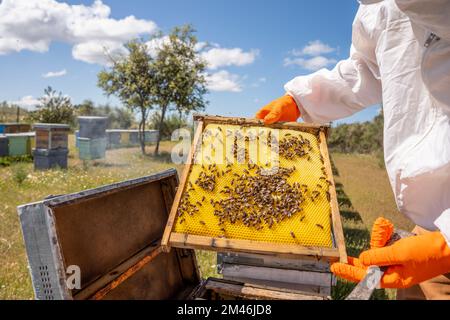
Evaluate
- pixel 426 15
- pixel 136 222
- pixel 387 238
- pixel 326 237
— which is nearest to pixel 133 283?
pixel 136 222

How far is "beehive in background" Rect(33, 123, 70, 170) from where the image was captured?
A: 14.2 meters

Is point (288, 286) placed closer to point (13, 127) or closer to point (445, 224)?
point (445, 224)

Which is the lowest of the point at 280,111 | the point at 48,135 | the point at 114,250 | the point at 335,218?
the point at 114,250

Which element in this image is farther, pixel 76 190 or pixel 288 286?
pixel 76 190

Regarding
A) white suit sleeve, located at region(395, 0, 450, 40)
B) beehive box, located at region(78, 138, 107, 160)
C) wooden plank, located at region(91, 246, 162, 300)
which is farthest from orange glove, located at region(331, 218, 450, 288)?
beehive box, located at region(78, 138, 107, 160)

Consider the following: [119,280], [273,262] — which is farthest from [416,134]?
[119,280]

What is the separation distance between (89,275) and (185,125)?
111 ft

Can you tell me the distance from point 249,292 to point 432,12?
7.46ft

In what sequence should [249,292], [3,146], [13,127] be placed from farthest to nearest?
1. [13,127]
2. [3,146]
3. [249,292]

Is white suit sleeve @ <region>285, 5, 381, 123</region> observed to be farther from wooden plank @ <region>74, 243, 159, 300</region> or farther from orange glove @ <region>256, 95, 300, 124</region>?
wooden plank @ <region>74, 243, 159, 300</region>

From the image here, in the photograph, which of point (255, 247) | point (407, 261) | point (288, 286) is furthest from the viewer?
point (288, 286)

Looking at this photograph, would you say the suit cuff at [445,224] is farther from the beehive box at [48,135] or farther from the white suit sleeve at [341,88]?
the beehive box at [48,135]

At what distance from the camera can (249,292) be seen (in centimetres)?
289

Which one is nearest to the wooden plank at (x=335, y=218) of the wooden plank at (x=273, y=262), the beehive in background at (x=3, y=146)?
the wooden plank at (x=273, y=262)
